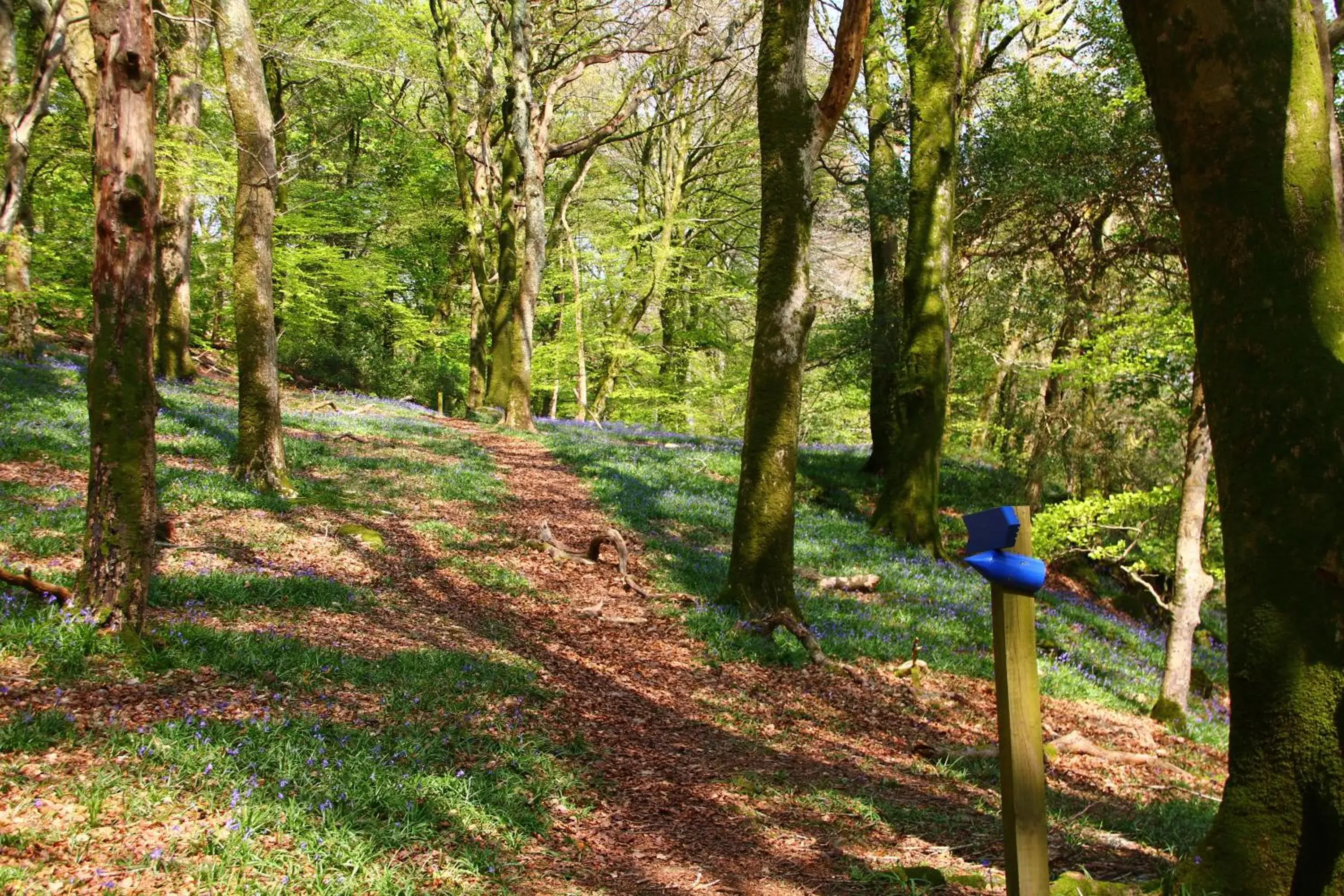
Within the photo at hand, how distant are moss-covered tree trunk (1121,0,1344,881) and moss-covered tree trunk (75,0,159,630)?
19.6 ft

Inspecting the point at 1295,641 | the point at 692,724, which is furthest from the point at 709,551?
the point at 1295,641

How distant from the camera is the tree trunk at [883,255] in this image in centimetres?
1870

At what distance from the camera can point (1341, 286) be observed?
3238 millimetres

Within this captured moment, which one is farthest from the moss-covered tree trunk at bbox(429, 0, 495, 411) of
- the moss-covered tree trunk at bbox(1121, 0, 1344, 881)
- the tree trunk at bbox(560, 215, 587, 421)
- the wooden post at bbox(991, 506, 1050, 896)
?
the wooden post at bbox(991, 506, 1050, 896)

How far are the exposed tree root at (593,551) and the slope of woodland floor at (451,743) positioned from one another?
312 millimetres

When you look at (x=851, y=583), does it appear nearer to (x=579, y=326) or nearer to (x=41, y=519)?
(x=41, y=519)

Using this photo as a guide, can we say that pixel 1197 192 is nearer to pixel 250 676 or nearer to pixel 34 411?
pixel 250 676

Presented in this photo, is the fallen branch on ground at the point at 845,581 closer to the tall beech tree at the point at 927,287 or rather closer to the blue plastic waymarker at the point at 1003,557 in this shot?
the tall beech tree at the point at 927,287

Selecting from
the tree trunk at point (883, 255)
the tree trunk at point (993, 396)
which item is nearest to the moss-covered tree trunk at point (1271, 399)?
the tree trunk at point (883, 255)

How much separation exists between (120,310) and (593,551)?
6.97 meters

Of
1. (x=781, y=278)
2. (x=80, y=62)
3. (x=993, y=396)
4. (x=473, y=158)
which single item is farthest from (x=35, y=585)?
(x=993, y=396)

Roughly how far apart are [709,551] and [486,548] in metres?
3.46

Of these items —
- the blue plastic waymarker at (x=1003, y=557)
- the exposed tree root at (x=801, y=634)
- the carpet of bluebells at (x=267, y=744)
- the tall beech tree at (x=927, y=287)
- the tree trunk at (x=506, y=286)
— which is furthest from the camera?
the tree trunk at (x=506, y=286)

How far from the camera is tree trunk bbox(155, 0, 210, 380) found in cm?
1711
